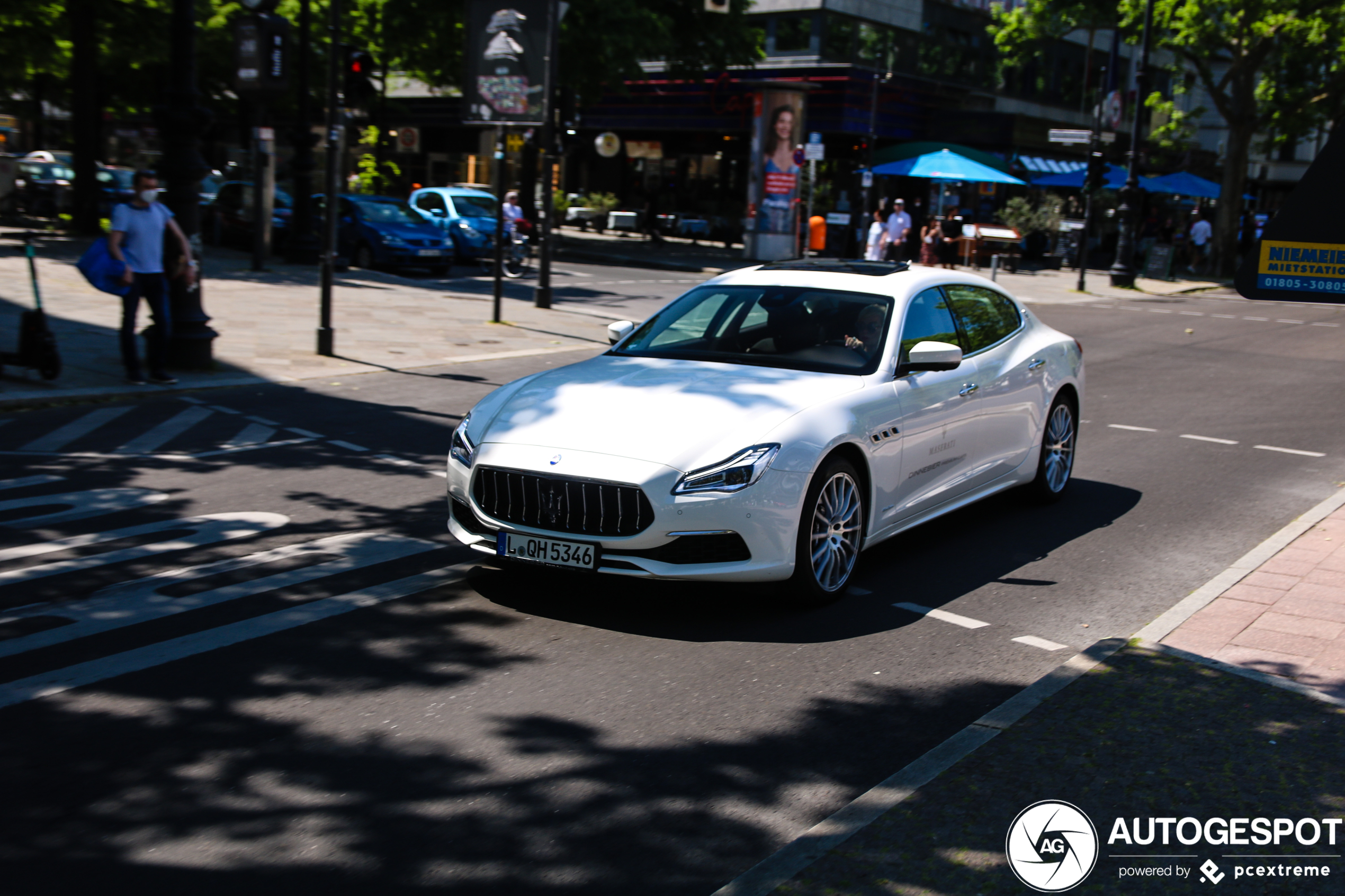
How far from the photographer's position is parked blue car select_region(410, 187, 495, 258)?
1152 inches

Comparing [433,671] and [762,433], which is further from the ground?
[762,433]

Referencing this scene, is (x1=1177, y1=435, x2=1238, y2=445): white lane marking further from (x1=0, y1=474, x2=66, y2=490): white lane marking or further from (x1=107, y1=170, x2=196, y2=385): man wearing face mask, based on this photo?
(x1=107, y1=170, x2=196, y2=385): man wearing face mask

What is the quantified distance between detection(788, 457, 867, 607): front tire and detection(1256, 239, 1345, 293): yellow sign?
84.2 inches

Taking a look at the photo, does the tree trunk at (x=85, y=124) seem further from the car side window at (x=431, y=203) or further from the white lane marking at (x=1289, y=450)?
the white lane marking at (x=1289, y=450)

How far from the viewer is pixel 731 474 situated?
5.65 m

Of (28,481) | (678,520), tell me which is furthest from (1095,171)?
(678,520)

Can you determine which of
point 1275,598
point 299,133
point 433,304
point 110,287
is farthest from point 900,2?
point 1275,598

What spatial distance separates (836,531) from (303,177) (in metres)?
21.8

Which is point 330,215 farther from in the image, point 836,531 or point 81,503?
point 836,531

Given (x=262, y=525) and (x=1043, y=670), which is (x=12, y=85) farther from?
(x=1043, y=670)

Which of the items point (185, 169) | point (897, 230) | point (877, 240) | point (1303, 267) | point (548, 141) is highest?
point (548, 141)

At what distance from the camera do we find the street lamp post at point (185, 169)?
12.4m

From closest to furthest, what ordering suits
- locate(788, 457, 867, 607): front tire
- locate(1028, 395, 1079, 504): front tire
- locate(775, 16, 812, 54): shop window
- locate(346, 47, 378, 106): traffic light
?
locate(788, 457, 867, 607): front tire, locate(1028, 395, 1079, 504): front tire, locate(346, 47, 378, 106): traffic light, locate(775, 16, 812, 54): shop window

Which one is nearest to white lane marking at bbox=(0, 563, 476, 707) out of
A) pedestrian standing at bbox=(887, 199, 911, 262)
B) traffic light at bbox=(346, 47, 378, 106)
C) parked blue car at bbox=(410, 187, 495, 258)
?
traffic light at bbox=(346, 47, 378, 106)
